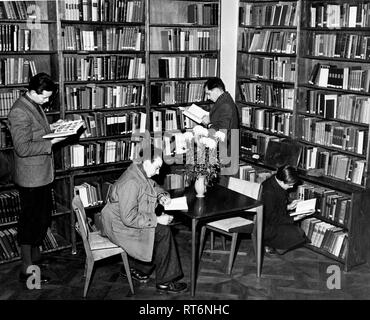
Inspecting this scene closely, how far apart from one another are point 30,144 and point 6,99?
0.81m

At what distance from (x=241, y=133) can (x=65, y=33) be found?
280 centimetres

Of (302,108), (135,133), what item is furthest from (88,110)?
(302,108)

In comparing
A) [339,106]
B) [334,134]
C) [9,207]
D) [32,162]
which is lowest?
[9,207]

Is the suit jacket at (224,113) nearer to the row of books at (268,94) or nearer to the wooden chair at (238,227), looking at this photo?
the row of books at (268,94)

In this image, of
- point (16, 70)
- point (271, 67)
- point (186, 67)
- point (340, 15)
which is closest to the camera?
point (16, 70)

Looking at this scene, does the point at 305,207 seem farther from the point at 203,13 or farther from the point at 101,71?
the point at 203,13

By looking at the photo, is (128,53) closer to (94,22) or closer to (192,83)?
(94,22)

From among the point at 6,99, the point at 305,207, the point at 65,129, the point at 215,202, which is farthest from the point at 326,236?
the point at 6,99

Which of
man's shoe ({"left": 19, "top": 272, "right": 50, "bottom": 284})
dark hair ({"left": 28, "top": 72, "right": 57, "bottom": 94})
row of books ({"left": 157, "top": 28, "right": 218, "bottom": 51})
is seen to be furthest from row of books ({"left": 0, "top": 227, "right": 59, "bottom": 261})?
row of books ({"left": 157, "top": 28, "right": 218, "bottom": 51})

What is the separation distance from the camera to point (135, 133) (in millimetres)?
6387

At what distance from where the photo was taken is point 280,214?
18.1 ft

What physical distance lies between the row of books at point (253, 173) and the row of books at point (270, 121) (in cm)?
54

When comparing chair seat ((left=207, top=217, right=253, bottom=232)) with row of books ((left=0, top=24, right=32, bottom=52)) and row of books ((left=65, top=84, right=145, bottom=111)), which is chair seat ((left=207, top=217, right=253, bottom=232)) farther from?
row of books ((left=0, top=24, right=32, bottom=52))
